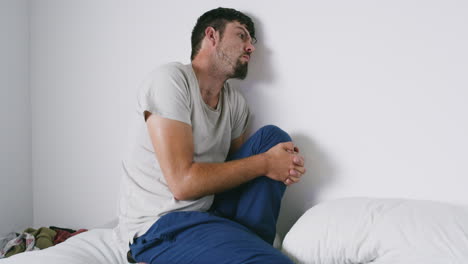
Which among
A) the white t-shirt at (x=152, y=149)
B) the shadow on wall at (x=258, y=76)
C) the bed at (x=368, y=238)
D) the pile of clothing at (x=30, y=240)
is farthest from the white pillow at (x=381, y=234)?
the pile of clothing at (x=30, y=240)

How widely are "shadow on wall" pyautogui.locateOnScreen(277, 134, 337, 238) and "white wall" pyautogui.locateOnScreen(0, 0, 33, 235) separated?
1.29 meters

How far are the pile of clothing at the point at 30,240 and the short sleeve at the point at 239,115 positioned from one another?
80cm

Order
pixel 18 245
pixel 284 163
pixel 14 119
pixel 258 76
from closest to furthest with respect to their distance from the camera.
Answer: pixel 284 163 → pixel 258 76 → pixel 18 245 → pixel 14 119

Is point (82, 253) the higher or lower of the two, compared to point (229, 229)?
lower

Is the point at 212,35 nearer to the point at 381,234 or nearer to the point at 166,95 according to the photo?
the point at 166,95

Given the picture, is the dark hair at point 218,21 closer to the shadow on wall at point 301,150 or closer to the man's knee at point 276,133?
the shadow on wall at point 301,150

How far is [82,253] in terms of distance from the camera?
1229 mm

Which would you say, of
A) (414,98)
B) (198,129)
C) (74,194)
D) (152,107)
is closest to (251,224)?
(198,129)

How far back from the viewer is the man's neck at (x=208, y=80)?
56.8 inches

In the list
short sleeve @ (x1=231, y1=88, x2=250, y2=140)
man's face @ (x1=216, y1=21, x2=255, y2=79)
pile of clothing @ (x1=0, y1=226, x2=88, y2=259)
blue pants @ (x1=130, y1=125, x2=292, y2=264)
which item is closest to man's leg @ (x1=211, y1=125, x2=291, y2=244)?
blue pants @ (x1=130, y1=125, x2=292, y2=264)

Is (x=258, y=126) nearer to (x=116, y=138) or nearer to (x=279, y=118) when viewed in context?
(x=279, y=118)

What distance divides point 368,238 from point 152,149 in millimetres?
690

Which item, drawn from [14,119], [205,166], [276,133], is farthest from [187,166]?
[14,119]

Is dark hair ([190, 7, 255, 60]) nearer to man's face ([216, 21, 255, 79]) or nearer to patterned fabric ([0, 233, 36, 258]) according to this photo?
man's face ([216, 21, 255, 79])
